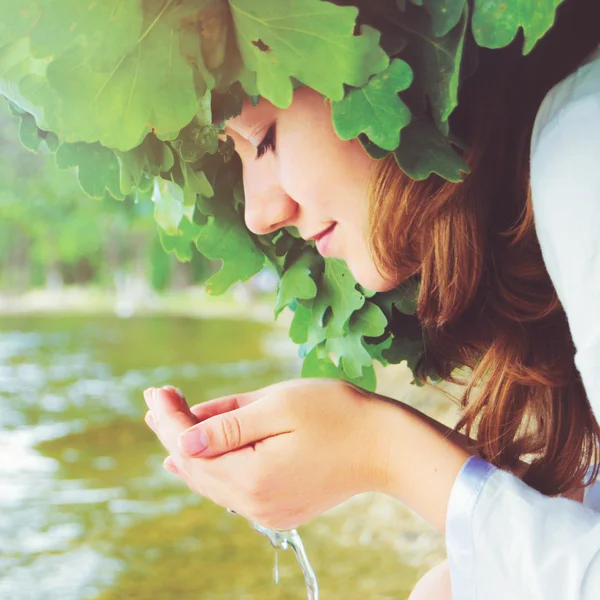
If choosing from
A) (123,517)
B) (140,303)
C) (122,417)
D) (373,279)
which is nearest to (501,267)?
(373,279)

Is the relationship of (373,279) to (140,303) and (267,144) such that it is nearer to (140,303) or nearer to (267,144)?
(267,144)

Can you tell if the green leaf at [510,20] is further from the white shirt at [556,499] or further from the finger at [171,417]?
the finger at [171,417]

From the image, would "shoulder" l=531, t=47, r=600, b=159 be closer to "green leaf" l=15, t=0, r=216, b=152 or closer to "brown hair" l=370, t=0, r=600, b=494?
"brown hair" l=370, t=0, r=600, b=494

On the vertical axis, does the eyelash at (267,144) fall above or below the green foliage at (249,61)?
below

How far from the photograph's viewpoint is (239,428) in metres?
0.55

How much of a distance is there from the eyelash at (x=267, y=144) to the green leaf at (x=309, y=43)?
0.12 metres

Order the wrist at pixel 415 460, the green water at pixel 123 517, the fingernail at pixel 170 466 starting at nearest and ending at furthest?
the wrist at pixel 415 460 < the fingernail at pixel 170 466 < the green water at pixel 123 517

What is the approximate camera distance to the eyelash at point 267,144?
565 millimetres

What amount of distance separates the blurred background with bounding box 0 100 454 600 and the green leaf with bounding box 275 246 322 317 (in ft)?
0.27

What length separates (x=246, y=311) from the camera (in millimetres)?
6629

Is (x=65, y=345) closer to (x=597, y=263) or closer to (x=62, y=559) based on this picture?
(x=62, y=559)

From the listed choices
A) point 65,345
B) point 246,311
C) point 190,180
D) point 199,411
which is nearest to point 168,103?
point 190,180

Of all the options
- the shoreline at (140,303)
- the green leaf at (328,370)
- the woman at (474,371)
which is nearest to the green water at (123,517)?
the green leaf at (328,370)

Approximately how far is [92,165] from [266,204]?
0.12m
